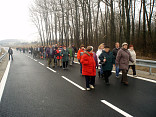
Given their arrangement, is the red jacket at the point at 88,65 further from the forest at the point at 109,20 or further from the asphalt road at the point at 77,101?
the forest at the point at 109,20

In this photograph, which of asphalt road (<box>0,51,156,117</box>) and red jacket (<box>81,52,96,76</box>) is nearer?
asphalt road (<box>0,51,156,117</box>)

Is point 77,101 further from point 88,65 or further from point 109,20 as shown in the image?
point 109,20

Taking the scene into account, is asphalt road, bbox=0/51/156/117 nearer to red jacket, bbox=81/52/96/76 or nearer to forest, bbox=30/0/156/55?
red jacket, bbox=81/52/96/76

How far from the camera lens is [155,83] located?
→ 704 centimetres

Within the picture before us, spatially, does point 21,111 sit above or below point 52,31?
below

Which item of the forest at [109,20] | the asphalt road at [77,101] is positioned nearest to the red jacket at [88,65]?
the asphalt road at [77,101]

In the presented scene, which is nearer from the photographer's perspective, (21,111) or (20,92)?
(21,111)

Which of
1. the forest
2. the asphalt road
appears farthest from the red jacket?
the forest

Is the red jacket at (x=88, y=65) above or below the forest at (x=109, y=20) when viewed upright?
below

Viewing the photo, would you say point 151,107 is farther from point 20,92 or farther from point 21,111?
point 20,92

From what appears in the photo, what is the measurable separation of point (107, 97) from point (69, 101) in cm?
130

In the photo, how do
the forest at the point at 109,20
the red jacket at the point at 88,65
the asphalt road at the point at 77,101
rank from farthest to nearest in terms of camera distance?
the forest at the point at 109,20 → the red jacket at the point at 88,65 → the asphalt road at the point at 77,101

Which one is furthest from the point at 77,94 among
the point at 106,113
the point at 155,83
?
the point at 155,83

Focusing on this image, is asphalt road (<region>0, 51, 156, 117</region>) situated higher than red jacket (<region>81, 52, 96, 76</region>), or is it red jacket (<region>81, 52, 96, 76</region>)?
red jacket (<region>81, 52, 96, 76</region>)
